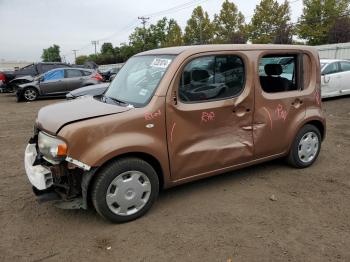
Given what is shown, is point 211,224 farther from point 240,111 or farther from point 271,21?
point 271,21

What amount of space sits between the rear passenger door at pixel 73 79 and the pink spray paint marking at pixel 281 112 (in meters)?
12.6

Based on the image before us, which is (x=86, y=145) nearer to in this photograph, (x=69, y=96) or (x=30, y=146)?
(x=30, y=146)

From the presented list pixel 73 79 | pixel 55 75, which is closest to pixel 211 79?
pixel 73 79

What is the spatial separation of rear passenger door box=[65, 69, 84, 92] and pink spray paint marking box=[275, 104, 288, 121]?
12.6 m

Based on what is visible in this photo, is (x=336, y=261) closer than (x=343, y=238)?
Yes

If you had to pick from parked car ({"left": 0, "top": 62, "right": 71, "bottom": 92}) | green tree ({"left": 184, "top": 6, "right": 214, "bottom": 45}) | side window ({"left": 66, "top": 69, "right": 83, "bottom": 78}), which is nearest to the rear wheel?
side window ({"left": 66, "top": 69, "right": 83, "bottom": 78})

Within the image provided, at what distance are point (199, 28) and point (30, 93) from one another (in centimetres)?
4485

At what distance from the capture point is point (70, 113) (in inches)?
148

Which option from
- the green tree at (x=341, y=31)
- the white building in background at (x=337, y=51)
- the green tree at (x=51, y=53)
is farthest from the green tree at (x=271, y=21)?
the green tree at (x=51, y=53)

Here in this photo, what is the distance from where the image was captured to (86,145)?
3.44 metres

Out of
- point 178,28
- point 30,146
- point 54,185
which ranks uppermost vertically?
point 178,28

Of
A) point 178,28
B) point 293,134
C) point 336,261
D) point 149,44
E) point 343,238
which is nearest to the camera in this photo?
point 336,261

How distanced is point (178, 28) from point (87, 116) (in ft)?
192

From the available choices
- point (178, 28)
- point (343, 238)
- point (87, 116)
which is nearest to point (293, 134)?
point (343, 238)
